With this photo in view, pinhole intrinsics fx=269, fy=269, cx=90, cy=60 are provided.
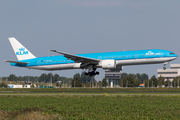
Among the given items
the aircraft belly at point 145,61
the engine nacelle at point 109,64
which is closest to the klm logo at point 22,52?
the engine nacelle at point 109,64

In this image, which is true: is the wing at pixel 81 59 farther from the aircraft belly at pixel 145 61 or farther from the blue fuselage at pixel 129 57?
the aircraft belly at pixel 145 61

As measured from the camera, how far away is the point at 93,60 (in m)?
51.2

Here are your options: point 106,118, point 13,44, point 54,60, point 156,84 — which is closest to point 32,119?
point 106,118

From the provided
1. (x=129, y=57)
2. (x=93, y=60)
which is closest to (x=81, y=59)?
(x=93, y=60)

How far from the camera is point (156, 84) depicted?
511ft

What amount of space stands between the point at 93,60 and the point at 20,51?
20901 mm

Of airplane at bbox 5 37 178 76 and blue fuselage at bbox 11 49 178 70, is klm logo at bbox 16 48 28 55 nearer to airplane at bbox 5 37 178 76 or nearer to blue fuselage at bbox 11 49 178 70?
airplane at bbox 5 37 178 76

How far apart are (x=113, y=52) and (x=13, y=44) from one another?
86.5 ft

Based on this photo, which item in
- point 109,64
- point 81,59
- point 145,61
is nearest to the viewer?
point 145,61

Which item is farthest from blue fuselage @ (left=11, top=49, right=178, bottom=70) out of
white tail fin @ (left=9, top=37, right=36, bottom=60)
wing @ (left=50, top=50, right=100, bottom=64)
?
white tail fin @ (left=9, top=37, right=36, bottom=60)

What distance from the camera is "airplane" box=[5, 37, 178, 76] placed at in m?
48.7

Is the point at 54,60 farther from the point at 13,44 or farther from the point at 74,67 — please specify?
the point at 13,44

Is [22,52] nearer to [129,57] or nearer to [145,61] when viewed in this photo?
[129,57]

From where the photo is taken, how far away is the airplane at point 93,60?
4869 cm
